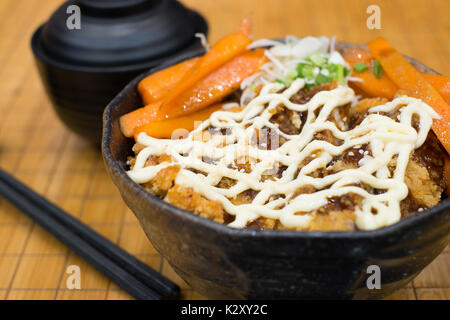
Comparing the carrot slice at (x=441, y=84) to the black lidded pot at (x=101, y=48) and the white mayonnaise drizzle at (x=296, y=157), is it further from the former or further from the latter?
the black lidded pot at (x=101, y=48)

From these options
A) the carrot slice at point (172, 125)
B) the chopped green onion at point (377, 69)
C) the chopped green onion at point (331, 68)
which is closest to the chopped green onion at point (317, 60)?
the chopped green onion at point (331, 68)

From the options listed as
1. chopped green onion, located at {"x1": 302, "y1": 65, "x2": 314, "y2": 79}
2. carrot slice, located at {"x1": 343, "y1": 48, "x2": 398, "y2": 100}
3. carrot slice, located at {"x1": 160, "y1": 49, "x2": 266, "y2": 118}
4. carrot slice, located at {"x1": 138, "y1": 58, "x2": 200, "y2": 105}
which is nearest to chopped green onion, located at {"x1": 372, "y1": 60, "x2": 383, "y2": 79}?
carrot slice, located at {"x1": 343, "y1": 48, "x2": 398, "y2": 100}

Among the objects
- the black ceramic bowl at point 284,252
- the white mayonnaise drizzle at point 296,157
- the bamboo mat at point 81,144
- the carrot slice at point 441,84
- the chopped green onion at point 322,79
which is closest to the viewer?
the black ceramic bowl at point 284,252

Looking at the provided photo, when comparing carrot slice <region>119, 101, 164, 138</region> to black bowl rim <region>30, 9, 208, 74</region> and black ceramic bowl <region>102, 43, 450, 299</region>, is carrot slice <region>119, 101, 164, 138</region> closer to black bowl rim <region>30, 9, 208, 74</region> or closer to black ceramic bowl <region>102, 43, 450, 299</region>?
black ceramic bowl <region>102, 43, 450, 299</region>

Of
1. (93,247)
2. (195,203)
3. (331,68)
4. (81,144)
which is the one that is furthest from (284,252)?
(81,144)

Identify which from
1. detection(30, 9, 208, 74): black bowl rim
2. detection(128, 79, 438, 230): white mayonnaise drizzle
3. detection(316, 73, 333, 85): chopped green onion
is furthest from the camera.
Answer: detection(30, 9, 208, 74): black bowl rim

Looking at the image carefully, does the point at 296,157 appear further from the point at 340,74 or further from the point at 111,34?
the point at 111,34

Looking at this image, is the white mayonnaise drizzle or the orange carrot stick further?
the orange carrot stick
